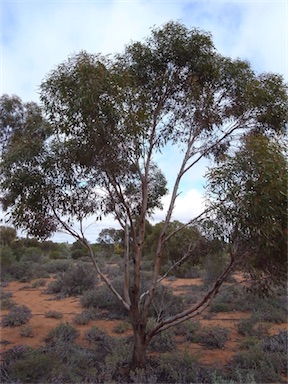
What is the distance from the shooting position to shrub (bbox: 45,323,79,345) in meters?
8.36

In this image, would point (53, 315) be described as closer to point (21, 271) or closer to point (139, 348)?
point (139, 348)

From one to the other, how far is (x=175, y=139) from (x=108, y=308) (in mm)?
7109

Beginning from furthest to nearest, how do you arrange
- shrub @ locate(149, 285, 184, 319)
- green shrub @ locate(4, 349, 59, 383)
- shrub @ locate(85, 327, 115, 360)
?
shrub @ locate(149, 285, 184, 319), shrub @ locate(85, 327, 115, 360), green shrub @ locate(4, 349, 59, 383)

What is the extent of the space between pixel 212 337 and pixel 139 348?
9.78 feet

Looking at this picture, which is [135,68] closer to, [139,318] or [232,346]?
[139,318]

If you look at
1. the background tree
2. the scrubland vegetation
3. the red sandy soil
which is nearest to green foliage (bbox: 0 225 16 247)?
the red sandy soil

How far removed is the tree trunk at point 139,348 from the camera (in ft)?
20.6

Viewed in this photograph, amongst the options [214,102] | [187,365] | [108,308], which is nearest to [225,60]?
[214,102]

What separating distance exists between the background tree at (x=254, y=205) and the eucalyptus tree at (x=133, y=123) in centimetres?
68

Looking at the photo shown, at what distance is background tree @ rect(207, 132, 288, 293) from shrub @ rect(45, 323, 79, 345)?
5.17 meters

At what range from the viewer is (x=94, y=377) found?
5.86 meters

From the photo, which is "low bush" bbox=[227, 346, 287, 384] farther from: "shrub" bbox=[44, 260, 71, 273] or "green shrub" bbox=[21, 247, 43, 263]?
"green shrub" bbox=[21, 247, 43, 263]

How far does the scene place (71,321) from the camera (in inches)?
420

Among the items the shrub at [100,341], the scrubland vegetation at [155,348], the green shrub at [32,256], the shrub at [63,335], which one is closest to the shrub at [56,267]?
the green shrub at [32,256]
